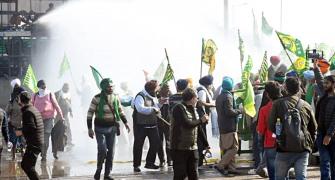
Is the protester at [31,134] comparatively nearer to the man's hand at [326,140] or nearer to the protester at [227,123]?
the protester at [227,123]

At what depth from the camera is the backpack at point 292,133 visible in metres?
7.98

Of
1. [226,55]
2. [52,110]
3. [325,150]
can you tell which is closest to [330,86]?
[325,150]

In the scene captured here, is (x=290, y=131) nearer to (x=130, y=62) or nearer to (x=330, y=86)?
(x=330, y=86)

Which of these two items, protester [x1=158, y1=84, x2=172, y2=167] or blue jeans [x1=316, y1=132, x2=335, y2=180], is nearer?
blue jeans [x1=316, y1=132, x2=335, y2=180]

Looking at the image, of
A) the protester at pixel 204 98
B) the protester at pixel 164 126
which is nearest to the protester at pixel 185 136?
the protester at pixel 204 98

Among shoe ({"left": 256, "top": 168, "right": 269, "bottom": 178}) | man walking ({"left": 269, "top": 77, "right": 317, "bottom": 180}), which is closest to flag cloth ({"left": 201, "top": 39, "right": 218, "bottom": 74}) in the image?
shoe ({"left": 256, "top": 168, "right": 269, "bottom": 178})

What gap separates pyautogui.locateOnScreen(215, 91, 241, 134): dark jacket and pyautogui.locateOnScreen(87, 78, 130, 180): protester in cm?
150

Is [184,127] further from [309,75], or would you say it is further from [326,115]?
[309,75]

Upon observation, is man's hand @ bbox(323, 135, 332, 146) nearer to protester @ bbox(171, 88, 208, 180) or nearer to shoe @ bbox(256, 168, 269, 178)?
protester @ bbox(171, 88, 208, 180)

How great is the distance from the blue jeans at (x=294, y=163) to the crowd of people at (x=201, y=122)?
0.01 m

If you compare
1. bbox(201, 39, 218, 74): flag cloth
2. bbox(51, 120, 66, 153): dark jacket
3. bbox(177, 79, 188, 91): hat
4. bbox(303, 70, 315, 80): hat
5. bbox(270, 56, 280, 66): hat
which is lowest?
bbox(51, 120, 66, 153): dark jacket

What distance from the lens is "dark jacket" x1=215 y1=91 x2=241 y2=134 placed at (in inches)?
427

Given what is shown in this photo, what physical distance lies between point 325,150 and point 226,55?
1583cm

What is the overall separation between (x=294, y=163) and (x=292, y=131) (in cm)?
40
